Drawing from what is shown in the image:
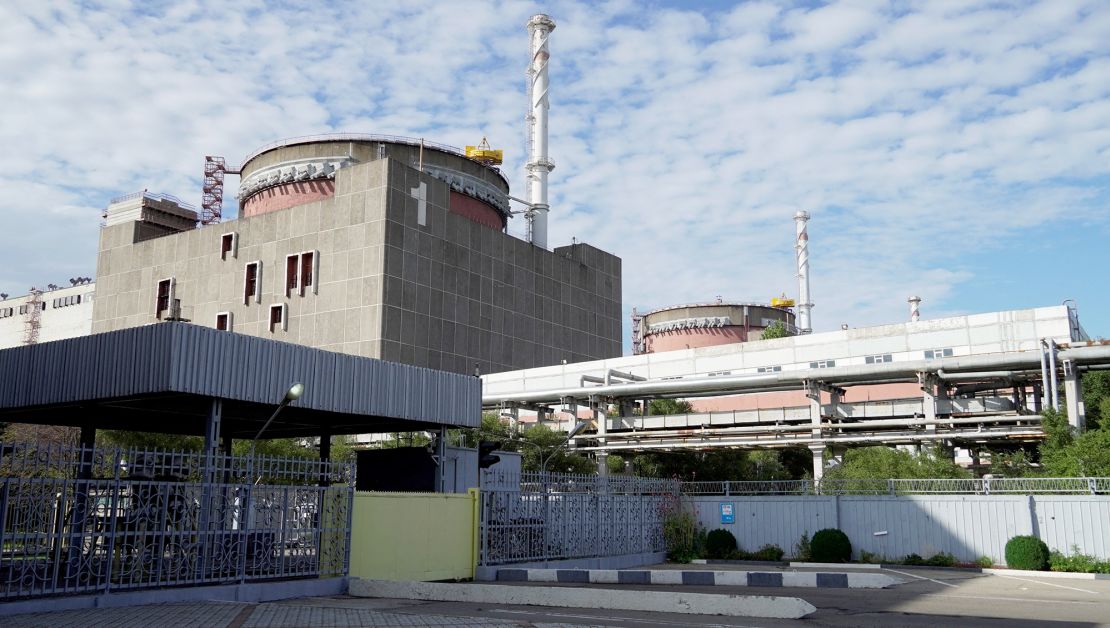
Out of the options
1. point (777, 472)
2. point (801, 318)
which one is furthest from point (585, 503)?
point (801, 318)

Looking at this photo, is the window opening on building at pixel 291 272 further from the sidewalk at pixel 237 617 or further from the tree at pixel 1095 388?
the sidewalk at pixel 237 617

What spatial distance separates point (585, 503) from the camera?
1089 inches

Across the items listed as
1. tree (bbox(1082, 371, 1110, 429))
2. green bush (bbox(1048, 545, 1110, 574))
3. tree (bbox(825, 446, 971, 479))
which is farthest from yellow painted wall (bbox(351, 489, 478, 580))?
tree (bbox(1082, 371, 1110, 429))

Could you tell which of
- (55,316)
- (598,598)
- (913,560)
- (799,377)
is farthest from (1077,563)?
(55,316)

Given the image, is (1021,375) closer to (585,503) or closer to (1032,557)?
(1032,557)

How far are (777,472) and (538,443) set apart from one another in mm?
13582

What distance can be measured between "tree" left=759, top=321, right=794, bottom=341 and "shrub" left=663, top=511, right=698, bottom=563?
60827 millimetres

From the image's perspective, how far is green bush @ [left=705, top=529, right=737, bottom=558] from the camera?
32.8m

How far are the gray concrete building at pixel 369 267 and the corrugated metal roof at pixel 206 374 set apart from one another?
4353 cm

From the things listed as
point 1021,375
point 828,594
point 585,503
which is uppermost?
point 1021,375

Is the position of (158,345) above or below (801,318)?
below

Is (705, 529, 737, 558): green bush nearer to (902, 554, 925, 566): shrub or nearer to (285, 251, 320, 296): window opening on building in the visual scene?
(902, 554, 925, 566): shrub

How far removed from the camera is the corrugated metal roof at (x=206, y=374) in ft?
60.4

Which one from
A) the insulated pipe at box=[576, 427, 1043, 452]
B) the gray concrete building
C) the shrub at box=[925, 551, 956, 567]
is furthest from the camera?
the gray concrete building
